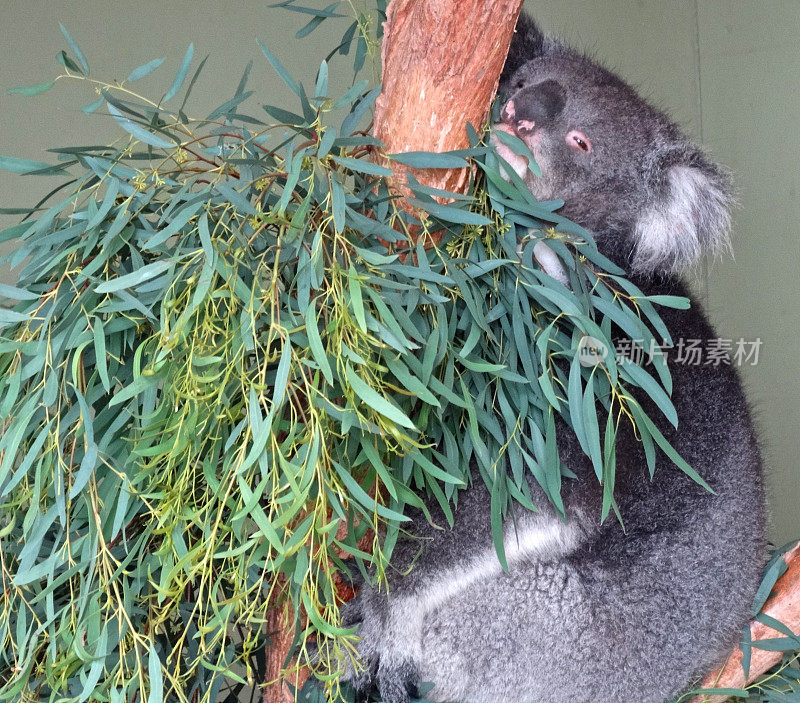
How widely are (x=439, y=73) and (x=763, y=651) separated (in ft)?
4.04

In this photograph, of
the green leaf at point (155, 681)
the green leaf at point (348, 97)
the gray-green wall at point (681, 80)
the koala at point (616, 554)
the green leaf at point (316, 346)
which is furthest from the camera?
the gray-green wall at point (681, 80)

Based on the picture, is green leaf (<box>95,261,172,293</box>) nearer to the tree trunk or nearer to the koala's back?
the tree trunk

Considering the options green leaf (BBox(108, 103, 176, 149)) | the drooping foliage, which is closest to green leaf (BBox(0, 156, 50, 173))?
the drooping foliage

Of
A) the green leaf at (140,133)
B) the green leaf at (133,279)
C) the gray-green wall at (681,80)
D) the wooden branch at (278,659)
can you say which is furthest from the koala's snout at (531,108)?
the gray-green wall at (681,80)

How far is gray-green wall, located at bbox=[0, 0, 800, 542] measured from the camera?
2.58 metres

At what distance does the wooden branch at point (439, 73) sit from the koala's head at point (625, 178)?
282 millimetres

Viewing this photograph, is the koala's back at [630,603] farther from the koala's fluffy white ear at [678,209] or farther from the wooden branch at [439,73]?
the wooden branch at [439,73]

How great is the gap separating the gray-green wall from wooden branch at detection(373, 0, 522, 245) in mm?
1465

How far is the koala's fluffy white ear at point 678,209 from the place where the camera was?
160cm

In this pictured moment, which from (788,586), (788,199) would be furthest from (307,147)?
(788,199)

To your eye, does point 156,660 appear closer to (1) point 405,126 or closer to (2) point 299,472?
(2) point 299,472

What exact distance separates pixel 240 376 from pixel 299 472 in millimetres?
139

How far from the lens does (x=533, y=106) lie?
1.54 m

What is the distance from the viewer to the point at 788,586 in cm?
166
